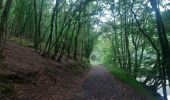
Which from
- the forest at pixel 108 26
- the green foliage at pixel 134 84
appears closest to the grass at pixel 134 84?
the green foliage at pixel 134 84

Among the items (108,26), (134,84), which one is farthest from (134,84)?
(108,26)

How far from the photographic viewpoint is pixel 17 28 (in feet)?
136

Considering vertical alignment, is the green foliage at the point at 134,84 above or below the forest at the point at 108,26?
below

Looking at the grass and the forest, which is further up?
the forest

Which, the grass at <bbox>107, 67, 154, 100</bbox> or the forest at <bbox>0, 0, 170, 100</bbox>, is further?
the forest at <bbox>0, 0, 170, 100</bbox>

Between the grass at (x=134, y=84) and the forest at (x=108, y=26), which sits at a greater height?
the forest at (x=108, y=26)

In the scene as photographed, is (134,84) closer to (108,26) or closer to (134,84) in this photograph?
(134,84)

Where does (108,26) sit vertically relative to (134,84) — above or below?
above

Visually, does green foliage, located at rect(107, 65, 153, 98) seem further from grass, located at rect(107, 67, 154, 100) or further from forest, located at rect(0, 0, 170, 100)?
forest, located at rect(0, 0, 170, 100)

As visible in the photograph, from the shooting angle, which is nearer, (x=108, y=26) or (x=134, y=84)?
(x=134, y=84)

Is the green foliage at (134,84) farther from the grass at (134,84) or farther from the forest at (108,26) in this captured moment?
the forest at (108,26)

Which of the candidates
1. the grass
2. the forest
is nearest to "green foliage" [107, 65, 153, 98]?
the grass

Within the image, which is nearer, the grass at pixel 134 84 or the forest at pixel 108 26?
the grass at pixel 134 84

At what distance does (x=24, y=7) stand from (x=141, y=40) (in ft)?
48.4
